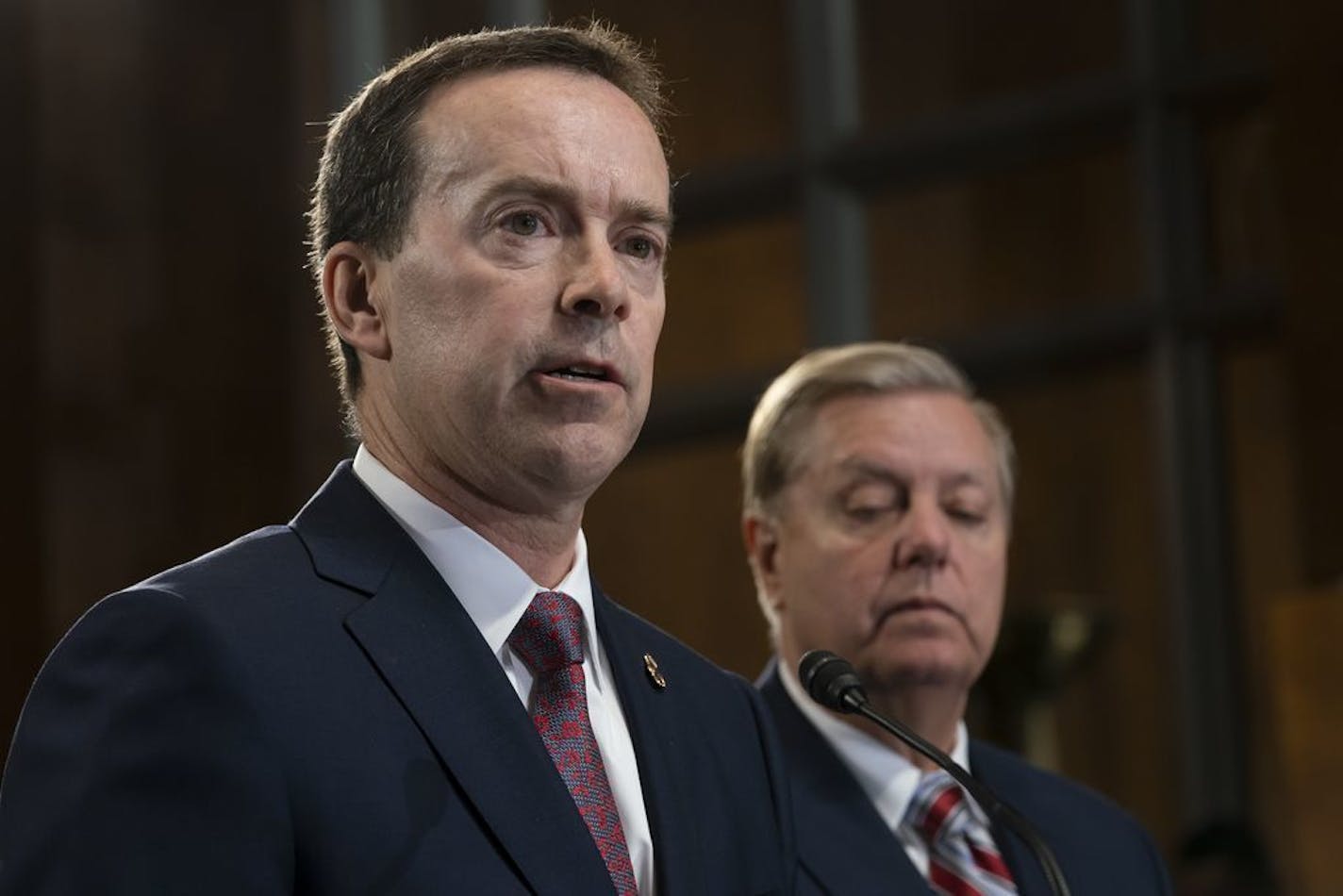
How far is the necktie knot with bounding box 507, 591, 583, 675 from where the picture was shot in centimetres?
217

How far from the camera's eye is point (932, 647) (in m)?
3.28

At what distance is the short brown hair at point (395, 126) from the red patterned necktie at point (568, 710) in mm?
345

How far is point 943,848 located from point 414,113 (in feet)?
4.81

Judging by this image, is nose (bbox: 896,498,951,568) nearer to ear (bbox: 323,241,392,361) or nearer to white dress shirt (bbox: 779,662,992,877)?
white dress shirt (bbox: 779,662,992,877)

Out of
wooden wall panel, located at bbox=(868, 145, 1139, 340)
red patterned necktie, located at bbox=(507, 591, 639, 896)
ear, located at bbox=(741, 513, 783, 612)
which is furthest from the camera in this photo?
wooden wall panel, located at bbox=(868, 145, 1139, 340)

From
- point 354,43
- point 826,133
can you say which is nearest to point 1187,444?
point 826,133

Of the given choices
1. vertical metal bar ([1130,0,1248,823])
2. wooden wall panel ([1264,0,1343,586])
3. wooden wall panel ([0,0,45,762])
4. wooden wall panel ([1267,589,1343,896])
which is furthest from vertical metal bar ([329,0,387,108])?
wooden wall panel ([1267,589,1343,896])

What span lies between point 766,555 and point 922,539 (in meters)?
0.33

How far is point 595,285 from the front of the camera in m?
2.15

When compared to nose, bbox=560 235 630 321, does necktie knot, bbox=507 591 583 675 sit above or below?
below

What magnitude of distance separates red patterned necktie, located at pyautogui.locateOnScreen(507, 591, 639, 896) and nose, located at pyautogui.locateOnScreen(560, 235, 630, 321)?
11.4 inches

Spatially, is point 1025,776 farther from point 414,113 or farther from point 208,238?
point 208,238

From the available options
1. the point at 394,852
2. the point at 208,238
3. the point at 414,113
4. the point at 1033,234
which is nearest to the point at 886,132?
the point at 1033,234

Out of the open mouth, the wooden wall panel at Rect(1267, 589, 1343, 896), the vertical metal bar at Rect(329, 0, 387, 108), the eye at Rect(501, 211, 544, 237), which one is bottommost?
the wooden wall panel at Rect(1267, 589, 1343, 896)
